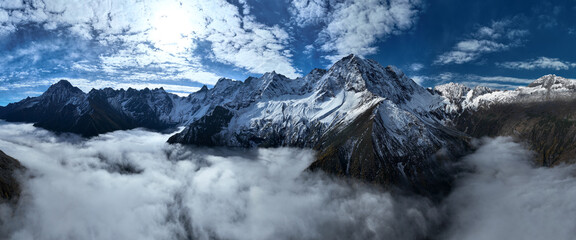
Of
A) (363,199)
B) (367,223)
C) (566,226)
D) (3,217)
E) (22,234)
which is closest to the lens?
(3,217)

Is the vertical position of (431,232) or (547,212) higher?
(547,212)

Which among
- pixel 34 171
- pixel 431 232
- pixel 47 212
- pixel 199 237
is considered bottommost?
pixel 199 237

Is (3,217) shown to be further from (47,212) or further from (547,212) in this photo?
(547,212)

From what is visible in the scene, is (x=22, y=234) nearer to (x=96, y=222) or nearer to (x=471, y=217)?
(x=96, y=222)

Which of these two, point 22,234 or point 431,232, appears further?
point 431,232

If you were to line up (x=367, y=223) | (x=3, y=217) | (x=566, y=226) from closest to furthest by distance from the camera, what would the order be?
(x=3, y=217) → (x=566, y=226) → (x=367, y=223)

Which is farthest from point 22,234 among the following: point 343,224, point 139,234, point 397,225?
point 397,225
